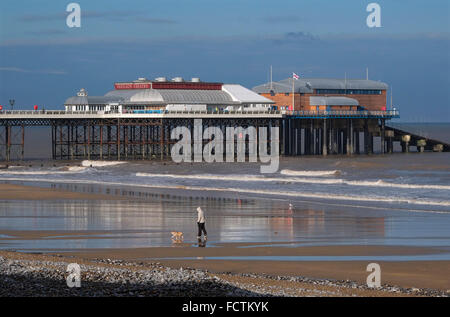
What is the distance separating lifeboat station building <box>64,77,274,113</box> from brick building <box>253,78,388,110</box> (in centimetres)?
300

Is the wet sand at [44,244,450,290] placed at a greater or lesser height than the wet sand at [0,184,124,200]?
greater

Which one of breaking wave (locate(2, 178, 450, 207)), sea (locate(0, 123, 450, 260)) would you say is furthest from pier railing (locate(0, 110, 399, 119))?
breaking wave (locate(2, 178, 450, 207))

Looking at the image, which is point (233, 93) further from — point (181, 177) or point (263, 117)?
point (181, 177)

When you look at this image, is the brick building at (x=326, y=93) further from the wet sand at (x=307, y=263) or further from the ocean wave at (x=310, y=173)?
the wet sand at (x=307, y=263)

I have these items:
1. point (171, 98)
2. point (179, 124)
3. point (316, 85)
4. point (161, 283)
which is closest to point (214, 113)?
point (179, 124)

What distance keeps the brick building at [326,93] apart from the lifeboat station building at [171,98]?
3.00 m

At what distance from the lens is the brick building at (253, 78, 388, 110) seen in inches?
3469

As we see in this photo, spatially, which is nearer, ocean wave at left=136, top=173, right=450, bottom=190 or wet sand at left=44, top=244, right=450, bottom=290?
wet sand at left=44, top=244, right=450, bottom=290

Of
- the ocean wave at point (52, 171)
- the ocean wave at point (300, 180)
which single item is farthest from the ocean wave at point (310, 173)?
the ocean wave at point (52, 171)

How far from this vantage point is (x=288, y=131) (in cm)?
8681

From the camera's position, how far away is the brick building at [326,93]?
88.1 meters

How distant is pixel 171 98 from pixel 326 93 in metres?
18.9

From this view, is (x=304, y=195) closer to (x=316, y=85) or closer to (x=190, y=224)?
(x=190, y=224)

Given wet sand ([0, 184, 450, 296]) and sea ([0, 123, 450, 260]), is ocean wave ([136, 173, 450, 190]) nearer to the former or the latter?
sea ([0, 123, 450, 260])
